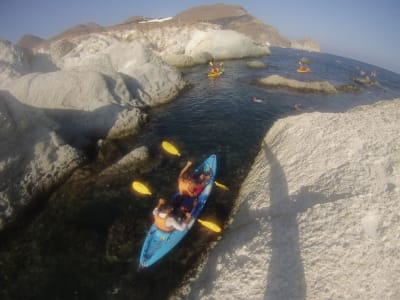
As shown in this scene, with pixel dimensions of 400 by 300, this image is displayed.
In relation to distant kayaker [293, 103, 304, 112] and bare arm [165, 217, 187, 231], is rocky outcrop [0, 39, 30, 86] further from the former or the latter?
distant kayaker [293, 103, 304, 112]

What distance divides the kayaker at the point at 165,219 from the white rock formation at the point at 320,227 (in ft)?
5.01

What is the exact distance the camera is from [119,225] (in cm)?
1011

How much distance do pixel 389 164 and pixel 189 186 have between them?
7.32 meters

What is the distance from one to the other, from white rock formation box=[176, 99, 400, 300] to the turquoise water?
1.18 metres

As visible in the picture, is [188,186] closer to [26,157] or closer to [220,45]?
[26,157]

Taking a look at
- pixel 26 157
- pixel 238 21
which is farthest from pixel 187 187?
pixel 238 21

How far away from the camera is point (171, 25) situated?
5503cm

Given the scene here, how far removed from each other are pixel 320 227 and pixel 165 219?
5008 millimetres

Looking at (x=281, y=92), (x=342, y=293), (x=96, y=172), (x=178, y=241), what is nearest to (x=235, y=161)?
(x=178, y=241)

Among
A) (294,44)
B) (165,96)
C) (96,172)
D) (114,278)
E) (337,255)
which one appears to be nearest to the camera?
(337,255)

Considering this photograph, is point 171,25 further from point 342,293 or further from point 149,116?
point 342,293

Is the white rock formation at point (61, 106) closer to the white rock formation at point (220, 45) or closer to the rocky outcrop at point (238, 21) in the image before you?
the white rock formation at point (220, 45)

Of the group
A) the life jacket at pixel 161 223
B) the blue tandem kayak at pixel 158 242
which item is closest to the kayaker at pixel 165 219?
the life jacket at pixel 161 223

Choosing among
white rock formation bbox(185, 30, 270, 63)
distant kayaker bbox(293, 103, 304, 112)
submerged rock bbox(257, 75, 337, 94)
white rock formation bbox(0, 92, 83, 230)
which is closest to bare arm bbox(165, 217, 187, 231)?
white rock formation bbox(0, 92, 83, 230)
